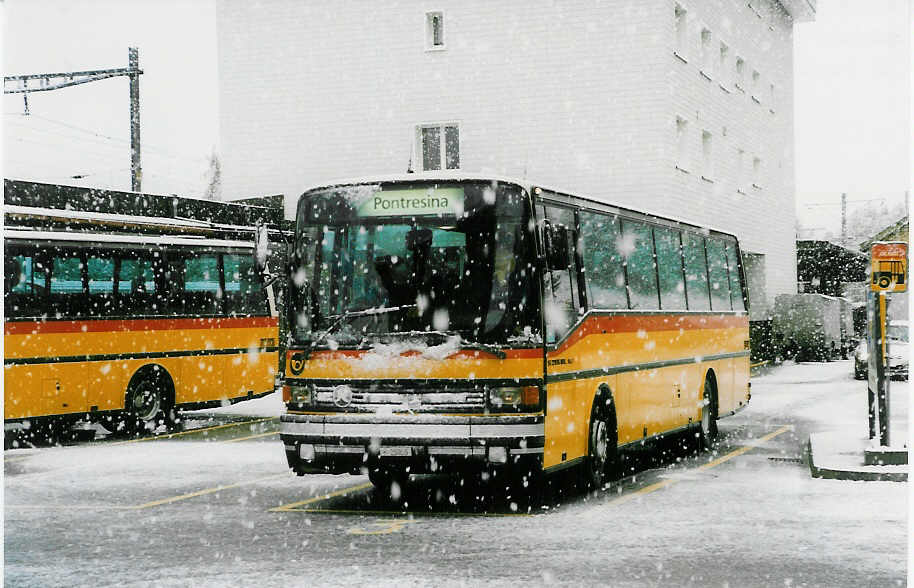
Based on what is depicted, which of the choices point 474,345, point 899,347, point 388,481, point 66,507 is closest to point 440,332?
Answer: point 474,345

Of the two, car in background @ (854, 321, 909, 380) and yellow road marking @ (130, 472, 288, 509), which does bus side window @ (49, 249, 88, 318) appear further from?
car in background @ (854, 321, 909, 380)

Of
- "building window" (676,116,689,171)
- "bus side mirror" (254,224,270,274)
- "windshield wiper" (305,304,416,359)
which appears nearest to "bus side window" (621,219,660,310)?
"windshield wiper" (305,304,416,359)

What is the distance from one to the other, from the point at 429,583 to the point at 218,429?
44.5 ft

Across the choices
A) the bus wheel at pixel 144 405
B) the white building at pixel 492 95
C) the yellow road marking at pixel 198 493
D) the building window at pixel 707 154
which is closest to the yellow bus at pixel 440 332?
the yellow road marking at pixel 198 493

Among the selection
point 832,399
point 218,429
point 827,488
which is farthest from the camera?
point 832,399

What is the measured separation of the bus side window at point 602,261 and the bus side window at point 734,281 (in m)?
5.50

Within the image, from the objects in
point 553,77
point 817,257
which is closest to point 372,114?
point 553,77

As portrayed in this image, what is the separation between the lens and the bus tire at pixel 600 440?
12.9 metres

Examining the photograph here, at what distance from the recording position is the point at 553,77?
109 feet

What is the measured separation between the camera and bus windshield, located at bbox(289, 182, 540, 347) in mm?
11406

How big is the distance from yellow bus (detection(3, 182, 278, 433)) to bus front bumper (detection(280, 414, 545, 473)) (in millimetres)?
8181

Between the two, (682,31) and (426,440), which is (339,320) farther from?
(682,31)

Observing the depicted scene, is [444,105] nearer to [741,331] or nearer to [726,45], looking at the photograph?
[726,45]

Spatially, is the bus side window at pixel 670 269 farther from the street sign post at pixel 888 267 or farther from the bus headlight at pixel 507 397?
the bus headlight at pixel 507 397
